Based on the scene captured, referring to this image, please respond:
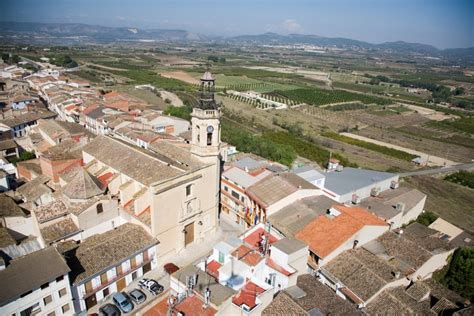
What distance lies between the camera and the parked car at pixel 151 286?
26.8 metres

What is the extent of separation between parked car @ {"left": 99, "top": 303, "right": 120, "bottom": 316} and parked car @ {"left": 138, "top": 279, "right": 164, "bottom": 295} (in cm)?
282

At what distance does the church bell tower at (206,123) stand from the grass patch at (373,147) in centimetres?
5378

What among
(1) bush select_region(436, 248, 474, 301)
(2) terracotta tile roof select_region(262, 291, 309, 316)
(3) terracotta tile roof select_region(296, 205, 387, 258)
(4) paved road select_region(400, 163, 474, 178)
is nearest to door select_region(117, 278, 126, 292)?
(2) terracotta tile roof select_region(262, 291, 309, 316)

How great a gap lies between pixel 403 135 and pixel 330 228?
248 ft

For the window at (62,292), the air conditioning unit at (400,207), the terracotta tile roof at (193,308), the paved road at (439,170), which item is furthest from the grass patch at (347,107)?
the window at (62,292)

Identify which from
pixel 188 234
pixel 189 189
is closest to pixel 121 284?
pixel 188 234

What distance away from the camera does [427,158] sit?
71938 millimetres

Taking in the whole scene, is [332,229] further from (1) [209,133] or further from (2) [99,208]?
(2) [99,208]

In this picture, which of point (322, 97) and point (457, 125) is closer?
point (457, 125)

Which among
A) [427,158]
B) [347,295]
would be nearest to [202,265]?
[347,295]

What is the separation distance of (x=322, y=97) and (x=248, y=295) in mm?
127899

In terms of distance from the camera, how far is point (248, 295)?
23.2 metres

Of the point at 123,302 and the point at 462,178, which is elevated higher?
the point at 123,302

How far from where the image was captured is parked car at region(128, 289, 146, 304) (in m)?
25.8
